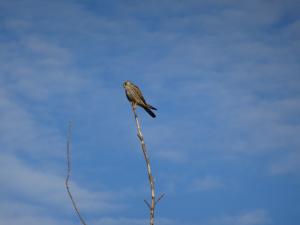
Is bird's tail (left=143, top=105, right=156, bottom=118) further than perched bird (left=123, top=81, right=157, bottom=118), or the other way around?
perched bird (left=123, top=81, right=157, bottom=118)

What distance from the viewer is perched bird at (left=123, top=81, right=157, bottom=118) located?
1581 cm

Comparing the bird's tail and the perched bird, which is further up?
the perched bird

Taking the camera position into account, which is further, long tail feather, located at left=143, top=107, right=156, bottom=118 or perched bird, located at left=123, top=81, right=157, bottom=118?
perched bird, located at left=123, top=81, right=157, bottom=118

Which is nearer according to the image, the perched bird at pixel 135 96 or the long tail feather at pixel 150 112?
the long tail feather at pixel 150 112

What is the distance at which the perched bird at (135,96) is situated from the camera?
1581 centimetres

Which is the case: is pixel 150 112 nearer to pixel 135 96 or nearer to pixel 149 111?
pixel 149 111

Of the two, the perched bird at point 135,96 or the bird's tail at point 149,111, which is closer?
the bird's tail at point 149,111

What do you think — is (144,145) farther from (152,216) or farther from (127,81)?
(127,81)

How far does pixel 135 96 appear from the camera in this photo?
55.8 ft

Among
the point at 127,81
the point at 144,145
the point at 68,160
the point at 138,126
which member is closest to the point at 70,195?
the point at 68,160

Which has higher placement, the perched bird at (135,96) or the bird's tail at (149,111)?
the perched bird at (135,96)

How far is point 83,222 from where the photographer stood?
397cm

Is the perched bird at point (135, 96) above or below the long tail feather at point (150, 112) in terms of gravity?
above

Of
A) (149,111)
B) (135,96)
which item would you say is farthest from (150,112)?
(135,96)
